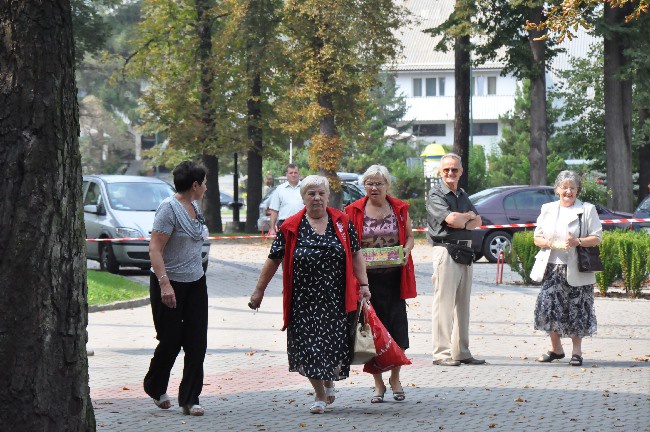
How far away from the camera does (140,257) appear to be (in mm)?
22906

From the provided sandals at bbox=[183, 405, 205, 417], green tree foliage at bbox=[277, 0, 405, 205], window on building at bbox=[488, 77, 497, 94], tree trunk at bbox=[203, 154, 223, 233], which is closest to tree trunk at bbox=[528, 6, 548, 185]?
green tree foliage at bbox=[277, 0, 405, 205]

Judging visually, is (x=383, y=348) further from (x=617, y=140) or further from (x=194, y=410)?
(x=617, y=140)

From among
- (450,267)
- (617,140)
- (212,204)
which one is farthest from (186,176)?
(212,204)

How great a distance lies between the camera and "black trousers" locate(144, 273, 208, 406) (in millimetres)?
9031

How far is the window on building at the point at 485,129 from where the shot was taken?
101 m

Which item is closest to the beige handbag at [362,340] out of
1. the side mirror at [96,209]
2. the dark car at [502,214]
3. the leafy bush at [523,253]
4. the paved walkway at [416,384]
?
the paved walkway at [416,384]

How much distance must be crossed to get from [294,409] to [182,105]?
1363 inches

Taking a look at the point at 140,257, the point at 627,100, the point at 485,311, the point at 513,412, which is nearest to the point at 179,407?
the point at 513,412

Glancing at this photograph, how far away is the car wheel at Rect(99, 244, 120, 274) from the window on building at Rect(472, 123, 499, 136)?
78888 mm

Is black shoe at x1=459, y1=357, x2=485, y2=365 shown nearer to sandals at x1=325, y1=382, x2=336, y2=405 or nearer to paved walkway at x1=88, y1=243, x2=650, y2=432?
paved walkway at x1=88, y1=243, x2=650, y2=432

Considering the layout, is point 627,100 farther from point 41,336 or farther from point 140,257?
point 41,336

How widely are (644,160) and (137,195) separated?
24401mm

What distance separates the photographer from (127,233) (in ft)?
75.2

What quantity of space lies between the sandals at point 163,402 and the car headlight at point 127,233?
13714 mm
